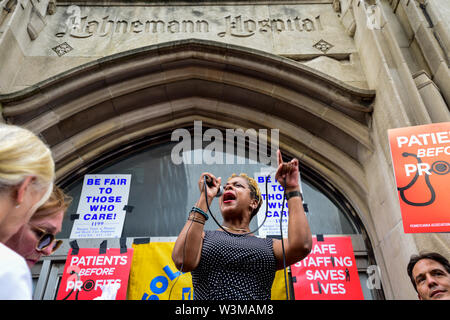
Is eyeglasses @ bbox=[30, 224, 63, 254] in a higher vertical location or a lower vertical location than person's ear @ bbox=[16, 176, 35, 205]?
higher

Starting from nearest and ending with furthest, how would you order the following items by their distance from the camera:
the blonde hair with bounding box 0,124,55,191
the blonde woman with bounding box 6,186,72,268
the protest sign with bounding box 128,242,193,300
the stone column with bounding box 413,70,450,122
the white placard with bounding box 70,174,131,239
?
1. the blonde hair with bounding box 0,124,55,191
2. the blonde woman with bounding box 6,186,72,268
3. the stone column with bounding box 413,70,450,122
4. the protest sign with bounding box 128,242,193,300
5. the white placard with bounding box 70,174,131,239

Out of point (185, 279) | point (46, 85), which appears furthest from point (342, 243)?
point (46, 85)

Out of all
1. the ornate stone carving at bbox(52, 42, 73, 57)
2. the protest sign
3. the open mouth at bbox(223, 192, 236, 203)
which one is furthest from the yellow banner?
the ornate stone carving at bbox(52, 42, 73, 57)

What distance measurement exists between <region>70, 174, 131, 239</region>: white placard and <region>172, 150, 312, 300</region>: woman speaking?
224cm

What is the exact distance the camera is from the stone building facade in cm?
342

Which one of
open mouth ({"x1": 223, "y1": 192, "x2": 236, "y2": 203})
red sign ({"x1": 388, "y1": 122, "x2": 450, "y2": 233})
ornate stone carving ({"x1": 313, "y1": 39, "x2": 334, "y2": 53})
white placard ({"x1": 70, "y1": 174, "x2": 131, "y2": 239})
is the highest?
ornate stone carving ({"x1": 313, "y1": 39, "x2": 334, "y2": 53})

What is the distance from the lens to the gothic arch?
3707 mm

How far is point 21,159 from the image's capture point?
760 mm

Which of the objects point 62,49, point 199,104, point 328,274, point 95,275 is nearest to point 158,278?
point 95,275

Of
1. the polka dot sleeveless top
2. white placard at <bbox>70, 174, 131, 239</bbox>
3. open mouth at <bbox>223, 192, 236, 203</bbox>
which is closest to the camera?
the polka dot sleeveless top

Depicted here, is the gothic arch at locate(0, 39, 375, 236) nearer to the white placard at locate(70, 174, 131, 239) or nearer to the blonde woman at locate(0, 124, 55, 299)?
the white placard at locate(70, 174, 131, 239)

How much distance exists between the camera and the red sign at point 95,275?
124 inches

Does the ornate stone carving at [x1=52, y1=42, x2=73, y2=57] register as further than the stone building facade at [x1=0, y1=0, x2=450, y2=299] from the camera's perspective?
Yes

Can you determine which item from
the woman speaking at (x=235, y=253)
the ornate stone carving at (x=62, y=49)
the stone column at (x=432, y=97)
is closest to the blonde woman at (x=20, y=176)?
the woman speaking at (x=235, y=253)
